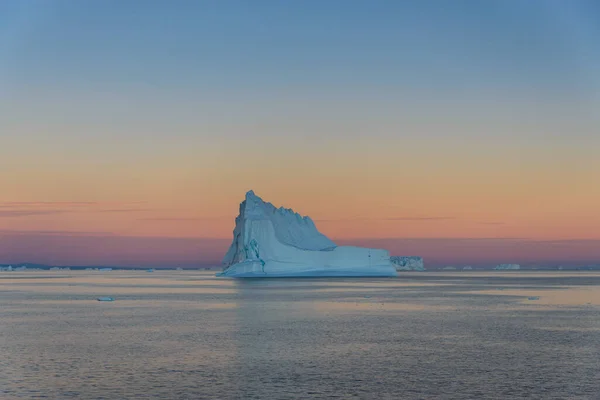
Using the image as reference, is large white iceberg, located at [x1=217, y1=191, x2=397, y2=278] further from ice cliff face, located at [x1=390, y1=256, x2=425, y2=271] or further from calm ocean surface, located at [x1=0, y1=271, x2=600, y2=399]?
ice cliff face, located at [x1=390, y1=256, x2=425, y2=271]

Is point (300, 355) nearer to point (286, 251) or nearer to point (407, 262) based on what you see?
point (286, 251)

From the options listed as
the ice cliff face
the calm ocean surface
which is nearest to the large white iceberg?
the calm ocean surface

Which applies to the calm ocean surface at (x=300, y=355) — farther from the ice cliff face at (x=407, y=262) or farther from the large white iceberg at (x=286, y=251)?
the ice cliff face at (x=407, y=262)

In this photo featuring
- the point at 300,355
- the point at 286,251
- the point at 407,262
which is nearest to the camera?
the point at 300,355

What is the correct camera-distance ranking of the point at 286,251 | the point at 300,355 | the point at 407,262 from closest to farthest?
1. the point at 300,355
2. the point at 286,251
3. the point at 407,262

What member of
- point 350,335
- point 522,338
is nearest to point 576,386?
point 522,338

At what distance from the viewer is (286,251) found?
246 feet

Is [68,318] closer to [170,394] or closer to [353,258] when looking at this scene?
[170,394]

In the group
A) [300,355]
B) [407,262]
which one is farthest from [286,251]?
[407,262]

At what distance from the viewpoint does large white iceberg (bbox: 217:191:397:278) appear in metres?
73.6

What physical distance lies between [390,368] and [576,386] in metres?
4.51

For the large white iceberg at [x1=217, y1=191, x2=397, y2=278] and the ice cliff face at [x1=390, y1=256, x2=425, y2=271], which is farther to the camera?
the ice cliff face at [x1=390, y1=256, x2=425, y2=271]

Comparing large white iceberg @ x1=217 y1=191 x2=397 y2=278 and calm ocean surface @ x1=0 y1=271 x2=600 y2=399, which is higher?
large white iceberg @ x1=217 y1=191 x2=397 y2=278

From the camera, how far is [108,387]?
15.2 metres
